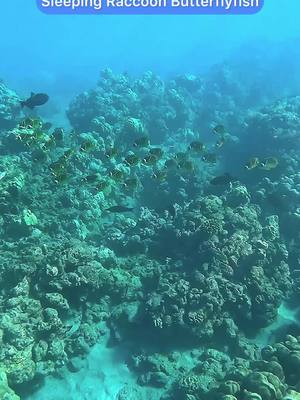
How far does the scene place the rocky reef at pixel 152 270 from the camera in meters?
7.66

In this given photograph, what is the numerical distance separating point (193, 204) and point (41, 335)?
535cm

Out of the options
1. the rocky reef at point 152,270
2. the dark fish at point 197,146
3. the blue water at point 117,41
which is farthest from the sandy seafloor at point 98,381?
the blue water at point 117,41

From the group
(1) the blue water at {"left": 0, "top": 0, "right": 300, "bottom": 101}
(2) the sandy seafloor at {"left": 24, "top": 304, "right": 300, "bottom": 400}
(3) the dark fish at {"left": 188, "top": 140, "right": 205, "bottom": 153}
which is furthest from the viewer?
(1) the blue water at {"left": 0, "top": 0, "right": 300, "bottom": 101}

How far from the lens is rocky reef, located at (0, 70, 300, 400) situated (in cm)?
766

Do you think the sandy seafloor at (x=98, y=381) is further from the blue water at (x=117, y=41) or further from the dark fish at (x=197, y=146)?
the blue water at (x=117, y=41)

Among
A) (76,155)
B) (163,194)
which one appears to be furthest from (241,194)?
(76,155)

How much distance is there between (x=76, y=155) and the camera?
14.1 meters

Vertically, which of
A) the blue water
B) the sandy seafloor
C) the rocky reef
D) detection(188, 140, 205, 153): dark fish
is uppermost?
the blue water

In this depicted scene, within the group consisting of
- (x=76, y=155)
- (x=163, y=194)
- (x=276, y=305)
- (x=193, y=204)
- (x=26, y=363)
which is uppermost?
(x=76, y=155)

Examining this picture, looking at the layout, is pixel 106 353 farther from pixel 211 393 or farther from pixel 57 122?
pixel 57 122

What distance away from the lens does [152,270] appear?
33.4ft

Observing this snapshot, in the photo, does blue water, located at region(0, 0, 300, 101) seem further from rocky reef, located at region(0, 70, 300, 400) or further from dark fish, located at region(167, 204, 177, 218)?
dark fish, located at region(167, 204, 177, 218)

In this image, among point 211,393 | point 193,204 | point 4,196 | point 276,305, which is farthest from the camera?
point 193,204

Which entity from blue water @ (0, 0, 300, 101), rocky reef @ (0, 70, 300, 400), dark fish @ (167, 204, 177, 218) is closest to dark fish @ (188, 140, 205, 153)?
rocky reef @ (0, 70, 300, 400)
